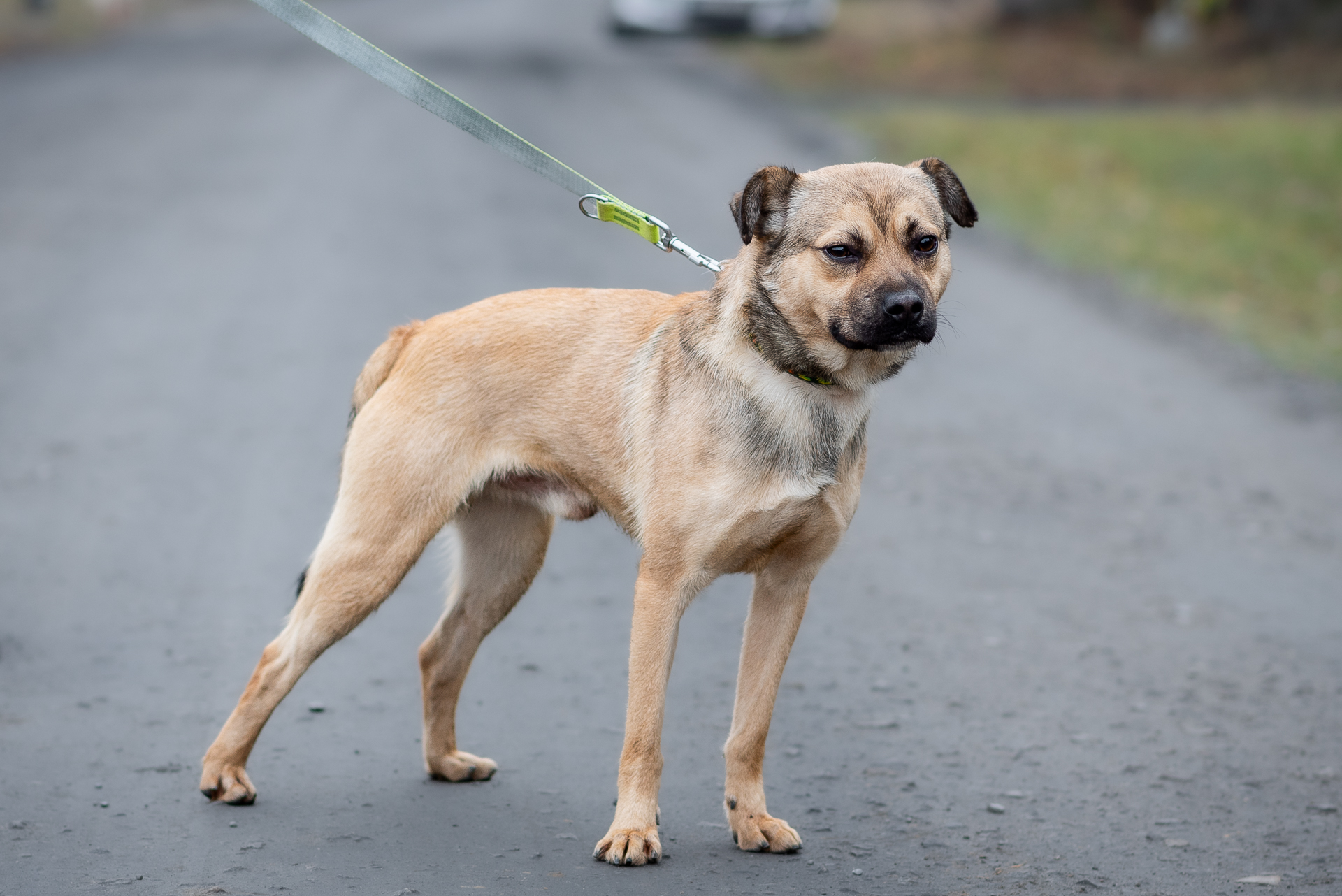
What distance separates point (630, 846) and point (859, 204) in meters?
1.84

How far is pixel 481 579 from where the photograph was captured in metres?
4.83

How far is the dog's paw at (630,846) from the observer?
403cm

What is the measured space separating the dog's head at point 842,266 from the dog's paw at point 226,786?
78.0 inches

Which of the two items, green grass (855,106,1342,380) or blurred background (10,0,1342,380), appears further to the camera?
blurred background (10,0,1342,380)

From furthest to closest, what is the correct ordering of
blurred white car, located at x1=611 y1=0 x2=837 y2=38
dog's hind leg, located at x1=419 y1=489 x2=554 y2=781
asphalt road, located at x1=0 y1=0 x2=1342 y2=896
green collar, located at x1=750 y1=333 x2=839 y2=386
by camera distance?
blurred white car, located at x1=611 y1=0 x2=837 y2=38 < dog's hind leg, located at x1=419 y1=489 x2=554 y2=781 < asphalt road, located at x1=0 y1=0 x2=1342 y2=896 < green collar, located at x1=750 y1=333 x2=839 y2=386

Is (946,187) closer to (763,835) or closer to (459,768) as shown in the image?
(763,835)

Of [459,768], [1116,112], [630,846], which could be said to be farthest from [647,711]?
[1116,112]

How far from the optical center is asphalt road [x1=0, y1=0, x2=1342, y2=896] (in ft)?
13.9

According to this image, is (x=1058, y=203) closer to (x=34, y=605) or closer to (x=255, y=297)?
(x=255, y=297)

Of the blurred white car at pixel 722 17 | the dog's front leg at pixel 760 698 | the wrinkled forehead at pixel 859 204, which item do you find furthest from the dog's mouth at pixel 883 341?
the blurred white car at pixel 722 17

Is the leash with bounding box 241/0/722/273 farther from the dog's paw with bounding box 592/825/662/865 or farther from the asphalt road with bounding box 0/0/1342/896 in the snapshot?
the dog's paw with bounding box 592/825/662/865

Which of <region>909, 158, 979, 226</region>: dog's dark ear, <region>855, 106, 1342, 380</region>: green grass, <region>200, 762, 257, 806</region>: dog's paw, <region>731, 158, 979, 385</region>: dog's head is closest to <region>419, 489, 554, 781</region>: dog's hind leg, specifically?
<region>200, 762, 257, 806</region>: dog's paw

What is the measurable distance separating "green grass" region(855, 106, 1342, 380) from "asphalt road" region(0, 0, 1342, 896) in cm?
87

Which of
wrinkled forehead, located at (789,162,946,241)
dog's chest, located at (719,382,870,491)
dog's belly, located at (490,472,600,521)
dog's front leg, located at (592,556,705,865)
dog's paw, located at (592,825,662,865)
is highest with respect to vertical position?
wrinkled forehead, located at (789,162,946,241)
